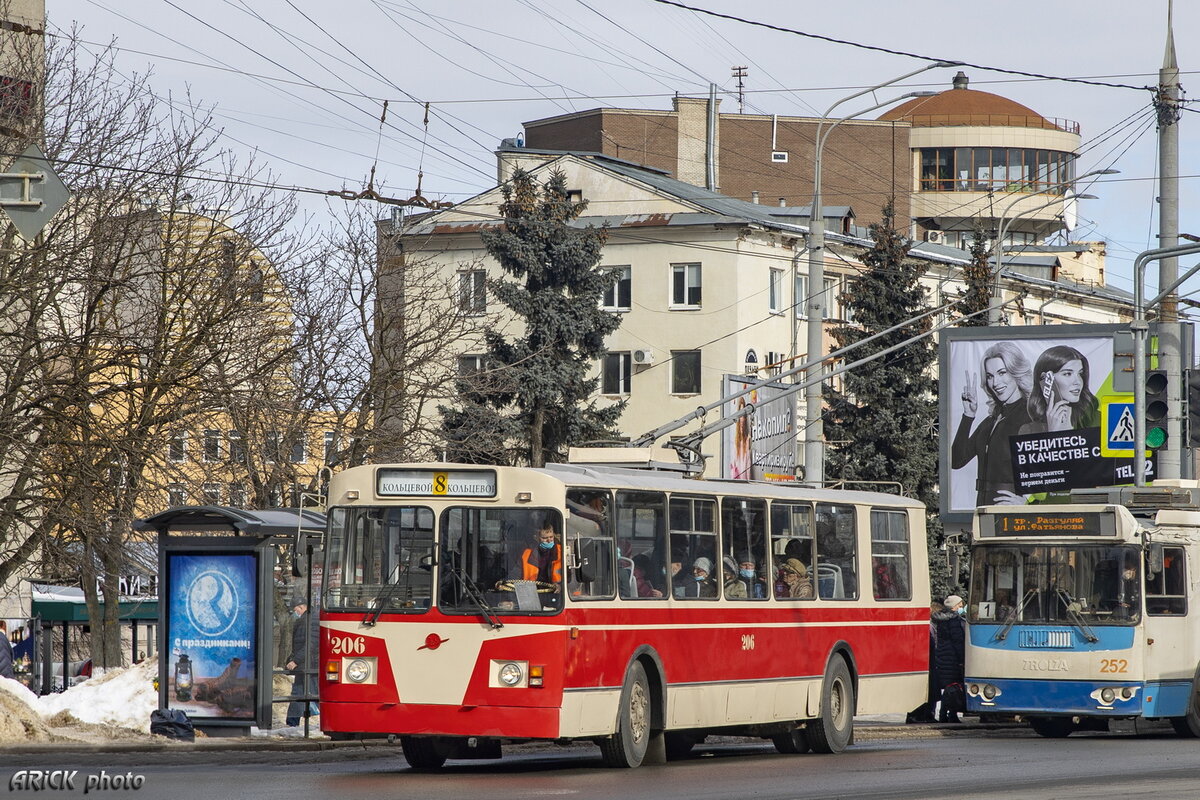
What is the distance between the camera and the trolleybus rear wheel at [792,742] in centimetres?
1914

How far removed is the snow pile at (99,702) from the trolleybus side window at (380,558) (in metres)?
3.88

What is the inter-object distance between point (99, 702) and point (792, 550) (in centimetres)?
777

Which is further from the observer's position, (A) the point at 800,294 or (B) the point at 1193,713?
(A) the point at 800,294

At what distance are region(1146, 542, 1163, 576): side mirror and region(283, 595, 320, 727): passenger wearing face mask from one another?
370 inches

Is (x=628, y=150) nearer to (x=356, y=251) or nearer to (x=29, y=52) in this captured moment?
(x=356, y=251)

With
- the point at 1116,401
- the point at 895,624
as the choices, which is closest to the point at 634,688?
the point at 895,624

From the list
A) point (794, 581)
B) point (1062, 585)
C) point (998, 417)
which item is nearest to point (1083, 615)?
point (1062, 585)

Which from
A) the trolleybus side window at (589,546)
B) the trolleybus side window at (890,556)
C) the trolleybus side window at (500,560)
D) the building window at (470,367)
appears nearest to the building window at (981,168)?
the building window at (470,367)

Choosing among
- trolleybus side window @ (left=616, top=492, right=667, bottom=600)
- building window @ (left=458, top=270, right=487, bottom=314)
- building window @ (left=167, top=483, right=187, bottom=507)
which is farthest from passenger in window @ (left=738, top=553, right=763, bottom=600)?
building window @ (left=458, top=270, right=487, bottom=314)

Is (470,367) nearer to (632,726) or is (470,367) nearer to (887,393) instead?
(887,393)

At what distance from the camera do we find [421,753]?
1577cm

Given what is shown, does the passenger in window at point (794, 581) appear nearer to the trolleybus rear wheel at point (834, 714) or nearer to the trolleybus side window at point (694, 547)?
the trolleybus rear wheel at point (834, 714)

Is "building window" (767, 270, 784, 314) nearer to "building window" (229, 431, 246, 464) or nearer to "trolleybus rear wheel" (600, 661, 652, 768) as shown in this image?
"building window" (229, 431, 246, 464)

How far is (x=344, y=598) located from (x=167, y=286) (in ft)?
46.5
